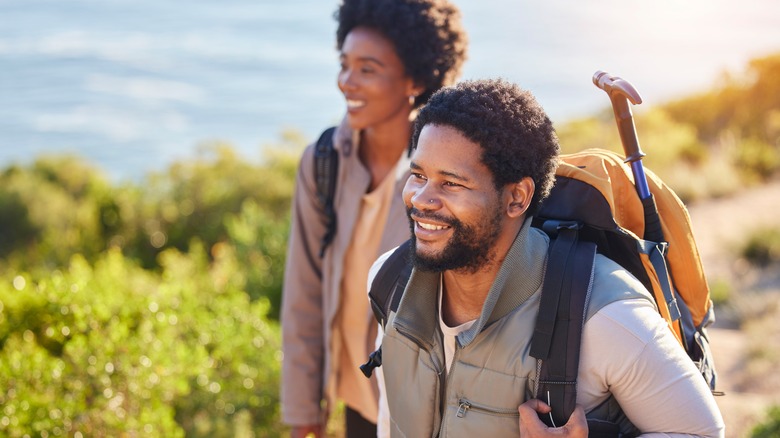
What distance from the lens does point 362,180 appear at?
9.10 feet

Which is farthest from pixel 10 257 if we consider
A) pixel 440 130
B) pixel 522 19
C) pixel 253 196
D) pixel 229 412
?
pixel 522 19

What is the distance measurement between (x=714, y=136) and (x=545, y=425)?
15835 mm

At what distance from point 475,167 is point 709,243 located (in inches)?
362

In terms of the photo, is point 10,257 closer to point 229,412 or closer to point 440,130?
point 229,412

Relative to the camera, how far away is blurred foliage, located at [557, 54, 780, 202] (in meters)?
12.2

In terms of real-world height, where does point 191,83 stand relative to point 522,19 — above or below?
below

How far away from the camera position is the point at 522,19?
32.7 meters

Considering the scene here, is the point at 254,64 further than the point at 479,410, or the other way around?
the point at 254,64

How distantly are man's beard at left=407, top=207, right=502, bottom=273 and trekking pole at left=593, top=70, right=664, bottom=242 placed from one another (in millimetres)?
374

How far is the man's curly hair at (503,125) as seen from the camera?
1.76 meters

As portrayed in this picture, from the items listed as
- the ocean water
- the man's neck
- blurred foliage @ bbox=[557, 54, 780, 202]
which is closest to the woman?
the man's neck

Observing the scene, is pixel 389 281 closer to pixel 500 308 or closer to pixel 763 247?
pixel 500 308

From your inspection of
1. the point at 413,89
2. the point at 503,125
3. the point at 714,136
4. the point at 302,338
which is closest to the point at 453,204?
the point at 503,125

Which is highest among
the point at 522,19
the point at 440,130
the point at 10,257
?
the point at 522,19
